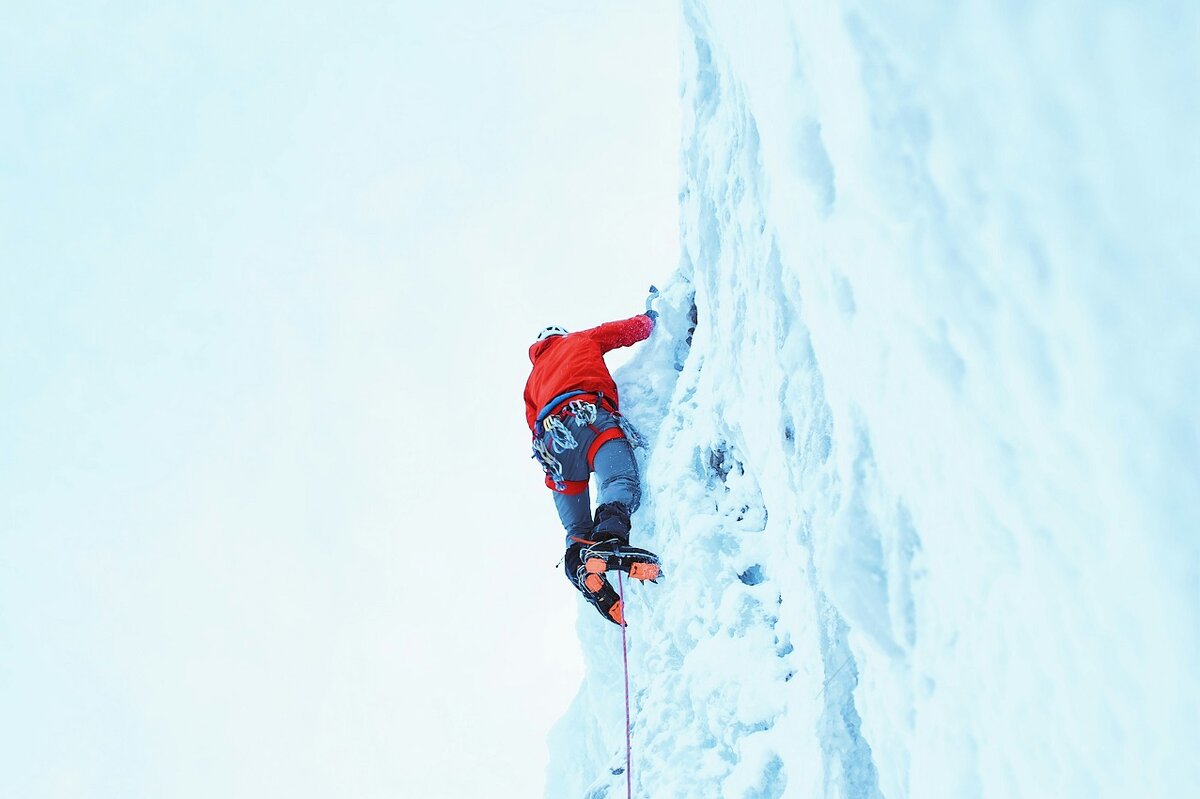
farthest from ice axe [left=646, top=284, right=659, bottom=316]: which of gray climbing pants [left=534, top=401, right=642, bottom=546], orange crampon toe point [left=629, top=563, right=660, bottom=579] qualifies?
orange crampon toe point [left=629, top=563, right=660, bottom=579]

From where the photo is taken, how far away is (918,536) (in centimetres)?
196

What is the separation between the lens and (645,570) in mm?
4148

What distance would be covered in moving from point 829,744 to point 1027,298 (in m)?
1.96

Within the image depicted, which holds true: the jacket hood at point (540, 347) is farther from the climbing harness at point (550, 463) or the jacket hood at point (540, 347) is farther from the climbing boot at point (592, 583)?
the climbing boot at point (592, 583)

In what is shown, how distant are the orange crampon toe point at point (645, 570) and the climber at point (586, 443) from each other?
0.15 meters

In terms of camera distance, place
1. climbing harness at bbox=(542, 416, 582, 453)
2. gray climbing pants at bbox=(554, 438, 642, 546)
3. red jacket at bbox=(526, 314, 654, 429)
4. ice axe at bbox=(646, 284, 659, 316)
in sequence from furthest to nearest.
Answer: ice axe at bbox=(646, 284, 659, 316) < red jacket at bbox=(526, 314, 654, 429) < climbing harness at bbox=(542, 416, 582, 453) < gray climbing pants at bbox=(554, 438, 642, 546)

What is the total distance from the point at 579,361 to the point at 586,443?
1.84 feet

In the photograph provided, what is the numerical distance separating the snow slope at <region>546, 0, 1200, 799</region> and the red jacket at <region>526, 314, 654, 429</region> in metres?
2.13

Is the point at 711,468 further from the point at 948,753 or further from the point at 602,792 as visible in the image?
the point at 948,753

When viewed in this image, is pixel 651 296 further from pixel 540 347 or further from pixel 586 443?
pixel 586 443

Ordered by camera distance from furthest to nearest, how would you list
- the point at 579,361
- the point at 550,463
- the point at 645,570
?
the point at 579,361 → the point at 550,463 → the point at 645,570

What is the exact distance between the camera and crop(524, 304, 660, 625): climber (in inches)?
177

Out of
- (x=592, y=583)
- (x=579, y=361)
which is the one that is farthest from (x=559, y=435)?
(x=592, y=583)

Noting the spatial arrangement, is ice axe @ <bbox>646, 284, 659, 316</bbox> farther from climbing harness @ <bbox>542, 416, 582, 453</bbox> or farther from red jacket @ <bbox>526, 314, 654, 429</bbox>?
climbing harness @ <bbox>542, 416, 582, 453</bbox>
